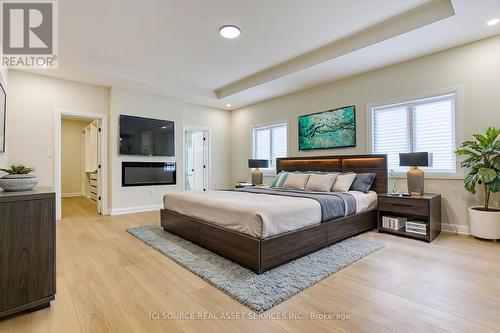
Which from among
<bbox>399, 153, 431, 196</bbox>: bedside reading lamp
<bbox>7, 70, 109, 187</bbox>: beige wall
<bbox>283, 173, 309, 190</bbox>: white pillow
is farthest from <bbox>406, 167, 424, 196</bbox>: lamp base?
<bbox>7, 70, 109, 187</bbox>: beige wall

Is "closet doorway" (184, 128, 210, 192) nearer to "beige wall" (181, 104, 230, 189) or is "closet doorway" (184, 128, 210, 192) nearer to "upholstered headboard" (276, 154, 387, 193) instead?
"beige wall" (181, 104, 230, 189)

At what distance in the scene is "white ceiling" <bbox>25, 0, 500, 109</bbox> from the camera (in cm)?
288


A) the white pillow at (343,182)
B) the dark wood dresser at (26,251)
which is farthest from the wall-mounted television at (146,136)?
the white pillow at (343,182)

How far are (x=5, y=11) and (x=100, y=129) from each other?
279 cm

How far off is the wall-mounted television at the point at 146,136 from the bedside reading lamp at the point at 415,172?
4820 millimetres

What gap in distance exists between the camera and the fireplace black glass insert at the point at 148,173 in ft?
17.7

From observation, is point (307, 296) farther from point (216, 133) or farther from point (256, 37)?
point (216, 133)

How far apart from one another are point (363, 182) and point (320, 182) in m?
0.72

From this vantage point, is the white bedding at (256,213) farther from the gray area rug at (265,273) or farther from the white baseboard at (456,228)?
the white baseboard at (456,228)

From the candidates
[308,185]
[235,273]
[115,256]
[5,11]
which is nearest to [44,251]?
[115,256]

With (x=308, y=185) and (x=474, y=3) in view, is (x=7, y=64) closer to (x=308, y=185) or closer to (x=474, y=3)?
(x=308, y=185)

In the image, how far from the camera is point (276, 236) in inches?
95.8

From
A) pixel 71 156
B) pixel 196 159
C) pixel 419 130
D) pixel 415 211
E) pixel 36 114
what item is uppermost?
pixel 36 114

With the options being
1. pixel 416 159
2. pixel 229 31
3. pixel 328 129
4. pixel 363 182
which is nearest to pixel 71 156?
pixel 229 31
